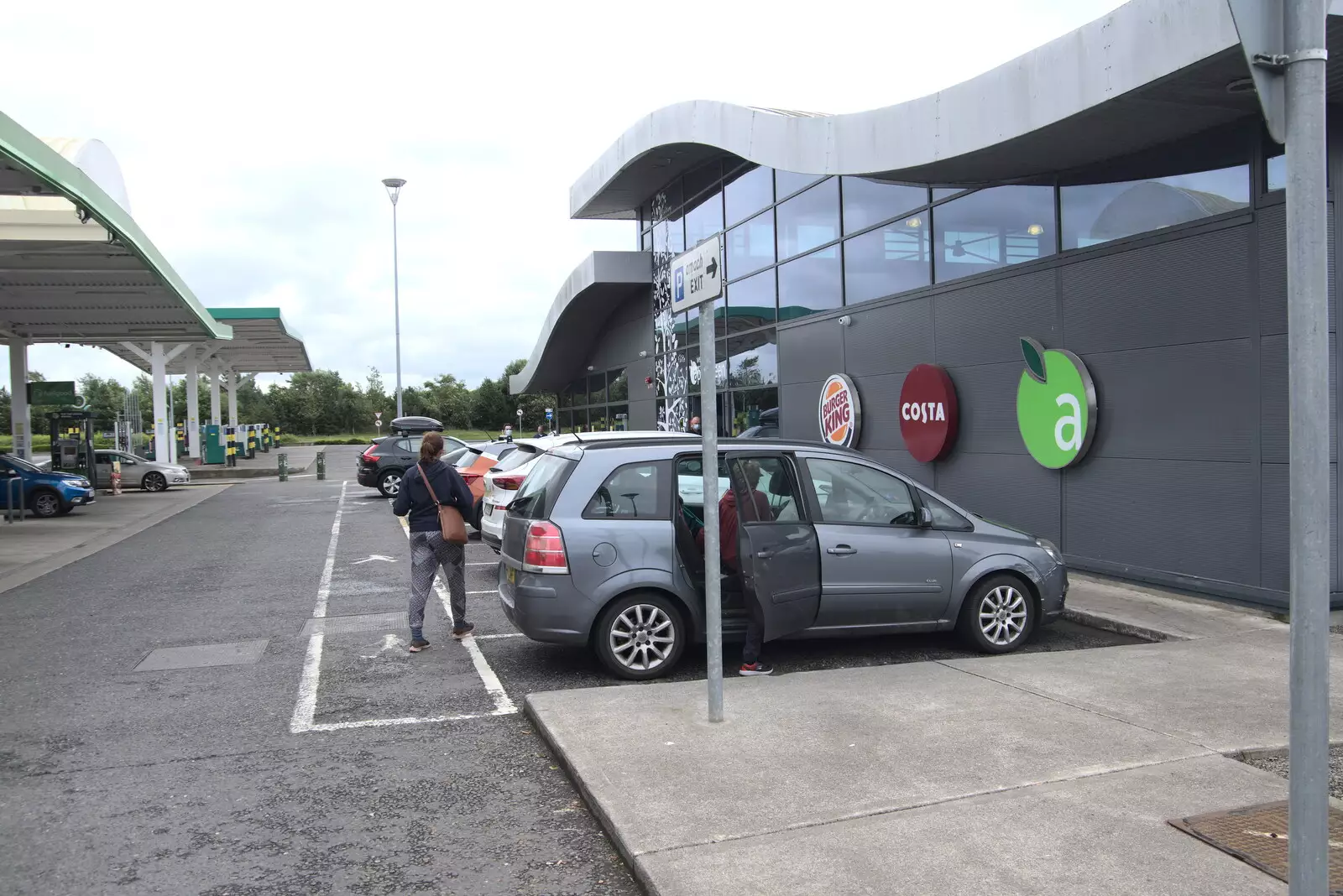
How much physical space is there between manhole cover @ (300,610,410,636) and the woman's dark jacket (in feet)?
3.71

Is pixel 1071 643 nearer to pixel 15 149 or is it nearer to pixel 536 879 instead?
pixel 536 879

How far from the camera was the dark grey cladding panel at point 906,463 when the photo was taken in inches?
553

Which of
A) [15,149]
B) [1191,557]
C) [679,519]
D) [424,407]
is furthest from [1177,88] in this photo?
[424,407]

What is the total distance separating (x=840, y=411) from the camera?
1600cm

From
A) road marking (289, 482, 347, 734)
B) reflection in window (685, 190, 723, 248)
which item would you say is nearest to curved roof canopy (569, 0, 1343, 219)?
reflection in window (685, 190, 723, 248)

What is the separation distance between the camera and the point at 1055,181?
449 inches

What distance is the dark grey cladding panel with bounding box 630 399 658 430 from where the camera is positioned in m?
26.4

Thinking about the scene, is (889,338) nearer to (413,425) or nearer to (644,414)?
(644,414)

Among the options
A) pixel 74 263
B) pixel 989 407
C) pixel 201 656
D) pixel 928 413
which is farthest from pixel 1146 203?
pixel 74 263

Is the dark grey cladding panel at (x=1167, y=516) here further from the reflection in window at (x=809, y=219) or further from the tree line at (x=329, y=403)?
the tree line at (x=329, y=403)

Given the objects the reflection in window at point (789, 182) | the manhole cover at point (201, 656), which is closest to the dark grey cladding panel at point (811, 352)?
the reflection in window at point (789, 182)

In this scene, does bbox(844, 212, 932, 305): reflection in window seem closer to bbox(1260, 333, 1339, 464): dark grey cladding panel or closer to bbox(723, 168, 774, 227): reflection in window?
bbox(723, 168, 774, 227): reflection in window

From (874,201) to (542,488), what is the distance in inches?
380

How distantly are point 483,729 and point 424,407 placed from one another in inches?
3875
